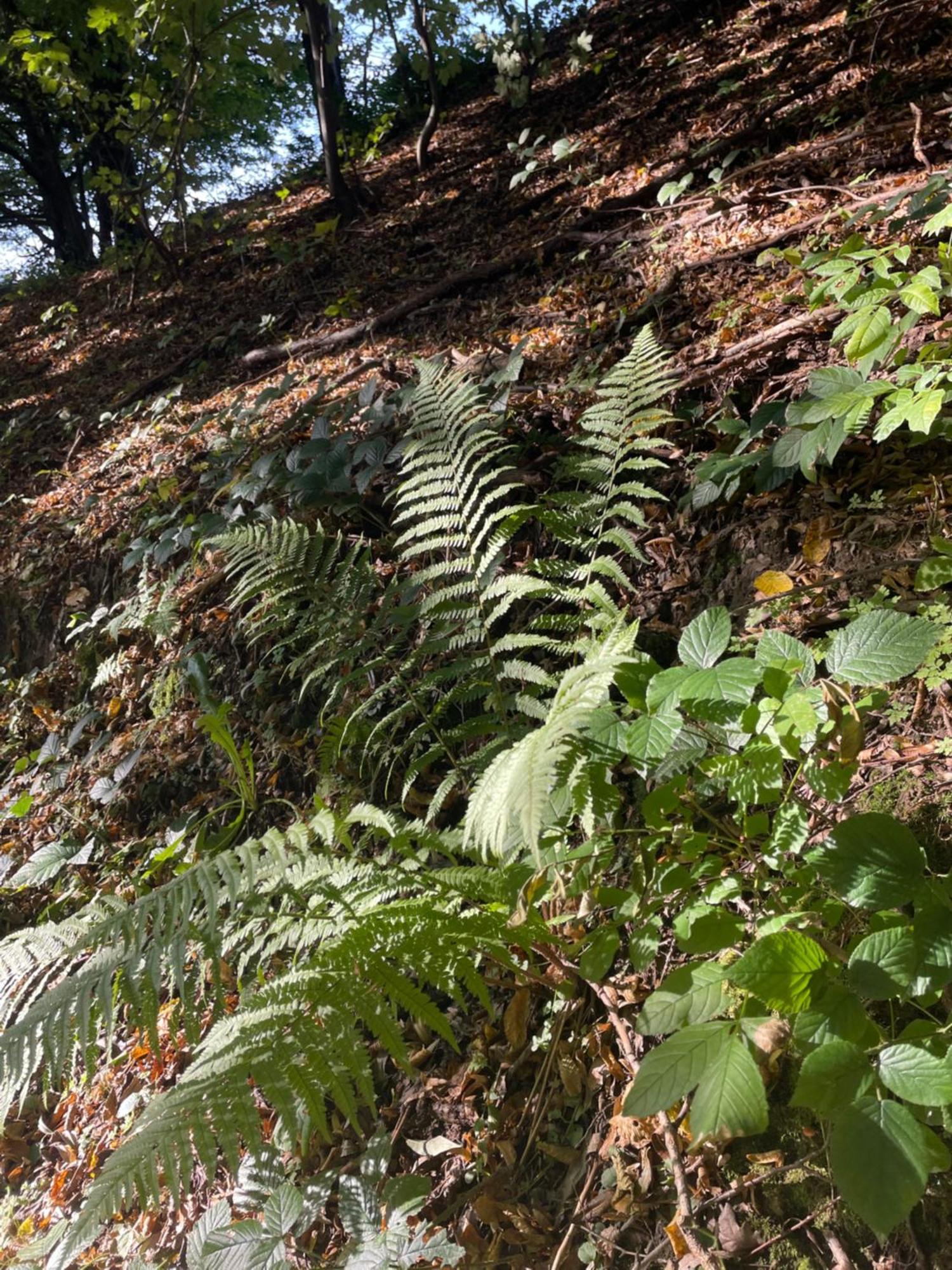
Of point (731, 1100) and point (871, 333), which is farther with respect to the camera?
point (871, 333)

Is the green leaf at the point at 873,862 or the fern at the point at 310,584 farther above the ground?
the fern at the point at 310,584

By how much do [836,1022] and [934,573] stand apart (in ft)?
3.23

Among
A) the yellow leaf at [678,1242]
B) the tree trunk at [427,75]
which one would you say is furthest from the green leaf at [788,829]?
the tree trunk at [427,75]

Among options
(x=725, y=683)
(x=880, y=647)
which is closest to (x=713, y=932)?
(x=725, y=683)

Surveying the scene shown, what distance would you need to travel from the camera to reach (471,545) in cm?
200

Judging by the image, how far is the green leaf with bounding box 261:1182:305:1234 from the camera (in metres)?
1.28

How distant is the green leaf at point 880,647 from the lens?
3.41 feet

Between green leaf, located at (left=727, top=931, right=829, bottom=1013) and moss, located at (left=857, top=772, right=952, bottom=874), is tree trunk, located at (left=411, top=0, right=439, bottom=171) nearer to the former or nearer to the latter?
moss, located at (left=857, top=772, right=952, bottom=874)

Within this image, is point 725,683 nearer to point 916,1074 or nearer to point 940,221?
point 916,1074

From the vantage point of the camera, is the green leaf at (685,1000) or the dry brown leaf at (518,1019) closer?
the green leaf at (685,1000)

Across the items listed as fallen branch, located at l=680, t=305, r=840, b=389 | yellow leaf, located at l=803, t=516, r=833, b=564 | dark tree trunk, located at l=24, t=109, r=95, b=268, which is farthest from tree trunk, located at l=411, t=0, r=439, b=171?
dark tree trunk, located at l=24, t=109, r=95, b=268

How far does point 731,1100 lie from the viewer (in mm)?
876

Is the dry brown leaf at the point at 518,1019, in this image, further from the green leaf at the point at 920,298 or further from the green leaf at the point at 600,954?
the green leaf at the point at 920,298

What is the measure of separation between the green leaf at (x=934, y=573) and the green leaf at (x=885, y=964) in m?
0.87
